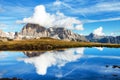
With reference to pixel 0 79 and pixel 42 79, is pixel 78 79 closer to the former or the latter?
pixel 42 79

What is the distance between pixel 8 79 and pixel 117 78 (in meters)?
31.5

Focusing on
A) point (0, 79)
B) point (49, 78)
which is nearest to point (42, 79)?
point (49, 78)

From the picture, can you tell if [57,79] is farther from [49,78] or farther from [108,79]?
[108,79]

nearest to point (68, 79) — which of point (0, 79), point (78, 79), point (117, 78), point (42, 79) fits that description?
point (78, 79)

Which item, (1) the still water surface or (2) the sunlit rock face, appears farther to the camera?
(2) the sunlit rock face

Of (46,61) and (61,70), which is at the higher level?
(46,61)

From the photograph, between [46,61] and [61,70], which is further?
[46,61]

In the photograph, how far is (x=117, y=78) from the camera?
70750 millimetres

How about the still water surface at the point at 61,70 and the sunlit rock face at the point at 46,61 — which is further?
the sunlit rock face at the point at 46,61

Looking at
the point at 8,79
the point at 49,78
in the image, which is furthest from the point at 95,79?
the point at 8,79

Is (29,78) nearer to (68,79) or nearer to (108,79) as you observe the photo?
(68,79)

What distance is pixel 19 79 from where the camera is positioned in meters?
71.2

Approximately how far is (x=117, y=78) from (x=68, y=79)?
1420cm

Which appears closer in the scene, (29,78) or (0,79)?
(0,79)
